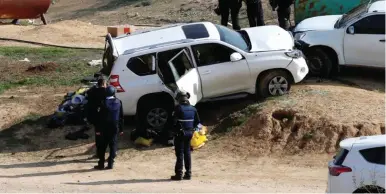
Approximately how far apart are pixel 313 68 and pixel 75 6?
25.6 meters

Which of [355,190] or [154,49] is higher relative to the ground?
[154,49]

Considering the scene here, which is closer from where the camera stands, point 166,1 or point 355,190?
point 355,190

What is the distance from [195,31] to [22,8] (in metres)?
13.5

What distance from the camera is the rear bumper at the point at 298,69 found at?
51.2 ft

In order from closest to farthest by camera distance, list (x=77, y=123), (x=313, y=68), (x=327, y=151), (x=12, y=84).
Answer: (x=327, y=151)
(x=77, y=123)
(x=313, y=68)
(x=12, y=84)

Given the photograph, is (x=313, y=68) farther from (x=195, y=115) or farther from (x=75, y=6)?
(x=75, y=6)

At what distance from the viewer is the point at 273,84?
15.8 metres

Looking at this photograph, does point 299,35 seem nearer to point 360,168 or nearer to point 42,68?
point 42,68

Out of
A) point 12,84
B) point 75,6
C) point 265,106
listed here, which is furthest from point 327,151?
point 75,6

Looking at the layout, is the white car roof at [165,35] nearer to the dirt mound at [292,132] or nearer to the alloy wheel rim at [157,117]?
the alloy wheel rim at [157,117]

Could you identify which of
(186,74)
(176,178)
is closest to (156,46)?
(186,74)

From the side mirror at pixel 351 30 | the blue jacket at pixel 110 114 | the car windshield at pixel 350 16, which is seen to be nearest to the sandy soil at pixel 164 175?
the blue jacket at pixel 110 114

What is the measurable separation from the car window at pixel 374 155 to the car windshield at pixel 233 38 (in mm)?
6263

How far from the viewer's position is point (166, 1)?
36.2 metres
